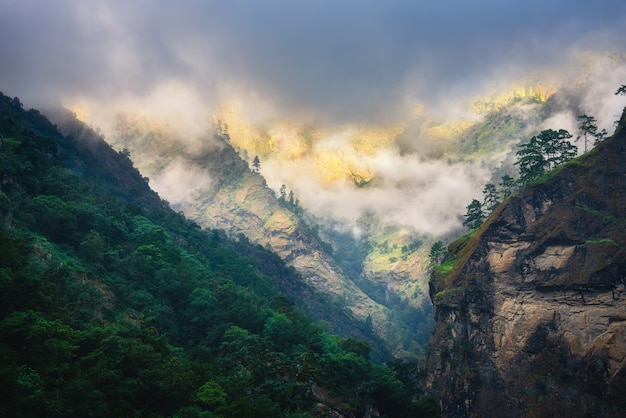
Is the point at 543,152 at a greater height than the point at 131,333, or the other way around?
the point at 543,152

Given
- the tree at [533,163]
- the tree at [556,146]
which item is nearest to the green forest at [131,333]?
the tree at [533,163]

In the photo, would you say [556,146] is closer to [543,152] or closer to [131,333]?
[543,152]

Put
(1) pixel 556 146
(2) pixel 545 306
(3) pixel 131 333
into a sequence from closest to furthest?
(3) pixel 131 333
(2) pixel 545 306
(1) pixel 556 146

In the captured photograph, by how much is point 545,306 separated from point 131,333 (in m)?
64.2

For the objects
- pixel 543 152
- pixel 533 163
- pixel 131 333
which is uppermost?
pixel 543 152

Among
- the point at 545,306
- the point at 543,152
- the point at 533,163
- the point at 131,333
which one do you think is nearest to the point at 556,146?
the point at 543,152

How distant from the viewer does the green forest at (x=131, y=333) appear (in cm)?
3809

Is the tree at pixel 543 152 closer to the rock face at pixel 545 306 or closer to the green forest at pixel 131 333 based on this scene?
the rock face at pixel 545 306

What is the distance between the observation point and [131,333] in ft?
164

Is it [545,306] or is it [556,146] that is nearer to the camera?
[545,306]

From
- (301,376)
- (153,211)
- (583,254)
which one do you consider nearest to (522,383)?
(583,254)

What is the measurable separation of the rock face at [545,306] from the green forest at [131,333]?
13513 mm

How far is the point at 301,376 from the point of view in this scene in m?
57.9

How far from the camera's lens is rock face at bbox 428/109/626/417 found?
7175 cm
